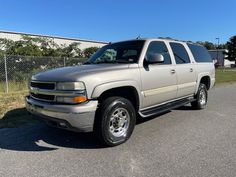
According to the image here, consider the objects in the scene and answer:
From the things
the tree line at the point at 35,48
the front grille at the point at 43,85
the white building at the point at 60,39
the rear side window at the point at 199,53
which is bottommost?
the front grille at the point at 43,85

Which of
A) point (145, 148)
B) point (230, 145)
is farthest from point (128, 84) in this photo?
point (230, 145)

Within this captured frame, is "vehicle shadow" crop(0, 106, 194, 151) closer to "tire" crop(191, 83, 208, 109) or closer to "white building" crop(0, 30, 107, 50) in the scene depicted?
Answer: "tire" crop(191, 83, 208, 109)

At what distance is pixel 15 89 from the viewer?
41.5ft

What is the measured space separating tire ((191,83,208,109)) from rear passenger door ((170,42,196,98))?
551 millimetres

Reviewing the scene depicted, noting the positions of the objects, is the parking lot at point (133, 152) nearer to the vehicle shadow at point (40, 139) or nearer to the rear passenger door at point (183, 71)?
the vehicle shadow at point (40, 139)

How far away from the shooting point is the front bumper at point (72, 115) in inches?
167

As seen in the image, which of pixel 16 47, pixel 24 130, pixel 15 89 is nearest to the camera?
pixel 24 130

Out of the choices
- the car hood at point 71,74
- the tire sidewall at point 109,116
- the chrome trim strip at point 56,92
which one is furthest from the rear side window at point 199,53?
the chrome trim strip at point 56,92

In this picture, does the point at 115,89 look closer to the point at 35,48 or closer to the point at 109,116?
the point at 109,116

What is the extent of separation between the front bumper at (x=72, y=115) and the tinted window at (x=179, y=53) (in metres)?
2.99

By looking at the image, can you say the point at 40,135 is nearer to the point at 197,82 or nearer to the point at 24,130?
the point at 24,130

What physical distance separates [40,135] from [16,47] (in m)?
11.5

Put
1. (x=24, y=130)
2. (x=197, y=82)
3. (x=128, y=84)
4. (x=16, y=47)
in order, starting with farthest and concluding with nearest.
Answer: (x=16, y=47) < (x=197, y=82) < (x=24, y=130) < (x=128, y=84)

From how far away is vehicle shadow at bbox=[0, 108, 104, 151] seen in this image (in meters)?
4.84
